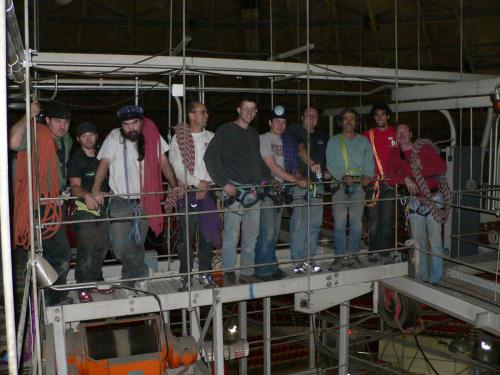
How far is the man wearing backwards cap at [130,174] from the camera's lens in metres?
5.20

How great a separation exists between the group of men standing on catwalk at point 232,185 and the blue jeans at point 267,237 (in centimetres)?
1

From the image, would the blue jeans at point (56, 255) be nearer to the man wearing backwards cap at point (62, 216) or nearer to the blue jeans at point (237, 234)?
the man wearing backwards cap at point (62, 216)

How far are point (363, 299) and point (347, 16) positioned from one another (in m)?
7.89

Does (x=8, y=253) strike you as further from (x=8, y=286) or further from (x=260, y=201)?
(x=260, y=201)

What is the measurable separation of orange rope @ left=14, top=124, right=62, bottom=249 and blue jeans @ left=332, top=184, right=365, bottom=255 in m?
2.93

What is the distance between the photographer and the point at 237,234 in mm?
5801

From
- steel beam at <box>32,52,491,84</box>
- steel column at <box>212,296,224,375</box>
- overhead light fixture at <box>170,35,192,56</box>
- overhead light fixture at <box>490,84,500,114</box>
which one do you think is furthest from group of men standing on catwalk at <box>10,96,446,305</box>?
overhead light fixture at <box>490,84,500,114</box>

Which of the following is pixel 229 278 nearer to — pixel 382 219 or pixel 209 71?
pixel 382 219

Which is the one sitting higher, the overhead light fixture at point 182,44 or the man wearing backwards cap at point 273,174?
the overhead light fixture at point 182,44

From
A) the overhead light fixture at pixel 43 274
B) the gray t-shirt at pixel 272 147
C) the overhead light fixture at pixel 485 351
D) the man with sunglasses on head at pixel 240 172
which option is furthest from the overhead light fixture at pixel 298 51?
the overhead light fixture at pixel 485 351

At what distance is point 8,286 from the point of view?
6.48 feet

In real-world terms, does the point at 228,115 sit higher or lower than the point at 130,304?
higher

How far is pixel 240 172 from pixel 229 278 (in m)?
1.11

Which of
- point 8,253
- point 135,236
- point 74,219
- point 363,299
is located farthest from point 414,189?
point 363,299
